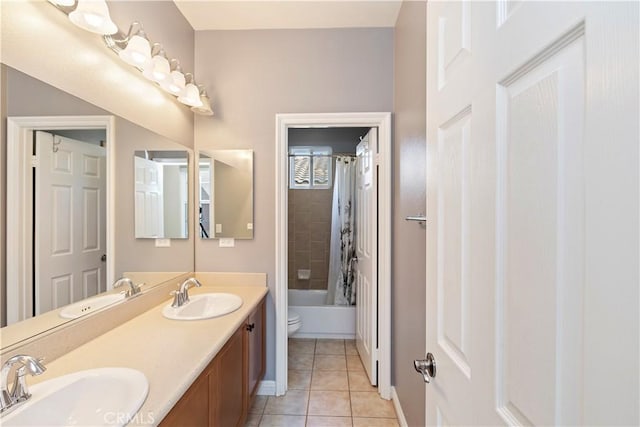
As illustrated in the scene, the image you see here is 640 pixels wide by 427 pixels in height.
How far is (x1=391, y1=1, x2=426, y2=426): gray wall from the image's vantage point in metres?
1.48

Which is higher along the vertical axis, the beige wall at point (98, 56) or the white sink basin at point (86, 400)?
the beige wall at point (98, 56)

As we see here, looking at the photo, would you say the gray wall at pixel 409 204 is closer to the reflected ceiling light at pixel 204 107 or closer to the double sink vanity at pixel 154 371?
the double sink vanity at pixel 154 371

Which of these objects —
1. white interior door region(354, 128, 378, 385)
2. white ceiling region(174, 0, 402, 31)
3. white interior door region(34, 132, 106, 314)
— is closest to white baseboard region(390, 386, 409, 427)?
white interior door region(354, 128, 378, 385)

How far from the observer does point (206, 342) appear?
4.03 feet

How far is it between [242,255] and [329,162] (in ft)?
7.35

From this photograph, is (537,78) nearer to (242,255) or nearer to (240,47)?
(242,255)

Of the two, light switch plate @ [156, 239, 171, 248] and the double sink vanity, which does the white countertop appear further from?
light switch plate @ [156, 239, 171, 248]

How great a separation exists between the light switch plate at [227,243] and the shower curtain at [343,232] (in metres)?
1.53

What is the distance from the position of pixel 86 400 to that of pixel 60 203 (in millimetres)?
720

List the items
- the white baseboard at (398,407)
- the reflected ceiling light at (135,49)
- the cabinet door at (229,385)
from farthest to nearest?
1. the white baseboard at (398,407)
2. the reflected ceiling light at (135,49)
3. the cabinet door at (229,385)

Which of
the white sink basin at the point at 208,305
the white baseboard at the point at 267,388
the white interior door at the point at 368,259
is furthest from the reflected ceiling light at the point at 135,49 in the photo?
the white baseboard at the point at 267,388

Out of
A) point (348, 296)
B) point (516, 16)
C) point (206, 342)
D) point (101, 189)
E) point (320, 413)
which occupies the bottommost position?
point (320, 413)

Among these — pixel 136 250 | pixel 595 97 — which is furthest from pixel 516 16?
pixel 136 250

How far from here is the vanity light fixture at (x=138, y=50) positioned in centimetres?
115
